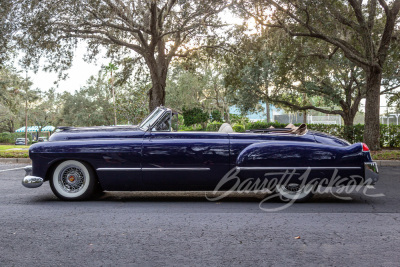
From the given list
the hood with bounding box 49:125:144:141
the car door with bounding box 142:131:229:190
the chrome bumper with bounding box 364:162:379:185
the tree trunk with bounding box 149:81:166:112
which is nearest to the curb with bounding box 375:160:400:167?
the chrome bumper with bounding box 364:162:379:185

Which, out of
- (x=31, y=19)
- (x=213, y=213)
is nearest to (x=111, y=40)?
(x=31, y=19)

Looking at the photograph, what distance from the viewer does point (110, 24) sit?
1730 centimetres

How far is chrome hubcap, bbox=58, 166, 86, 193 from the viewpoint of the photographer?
609cm

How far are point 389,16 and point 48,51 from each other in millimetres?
15354

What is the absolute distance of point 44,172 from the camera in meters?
6.01

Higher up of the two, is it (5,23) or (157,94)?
(5,23)

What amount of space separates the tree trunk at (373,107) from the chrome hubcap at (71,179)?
1352 centimetres

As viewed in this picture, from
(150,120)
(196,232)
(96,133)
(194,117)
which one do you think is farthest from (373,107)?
(194,117)

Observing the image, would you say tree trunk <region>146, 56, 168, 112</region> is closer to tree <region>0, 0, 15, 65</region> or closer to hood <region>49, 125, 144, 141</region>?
tree <region>0, 0, 15, 65</region>

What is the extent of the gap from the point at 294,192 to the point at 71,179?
343 centimetres

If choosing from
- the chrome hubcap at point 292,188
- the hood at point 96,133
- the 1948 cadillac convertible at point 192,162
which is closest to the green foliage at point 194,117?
the hood at point 96,133

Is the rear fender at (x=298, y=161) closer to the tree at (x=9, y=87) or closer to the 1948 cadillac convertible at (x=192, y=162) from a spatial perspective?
the 1948 cadillac convertible at (x=192, y=162)

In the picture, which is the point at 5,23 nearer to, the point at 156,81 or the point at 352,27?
the point at 156,81

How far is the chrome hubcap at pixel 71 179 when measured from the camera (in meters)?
6.09
